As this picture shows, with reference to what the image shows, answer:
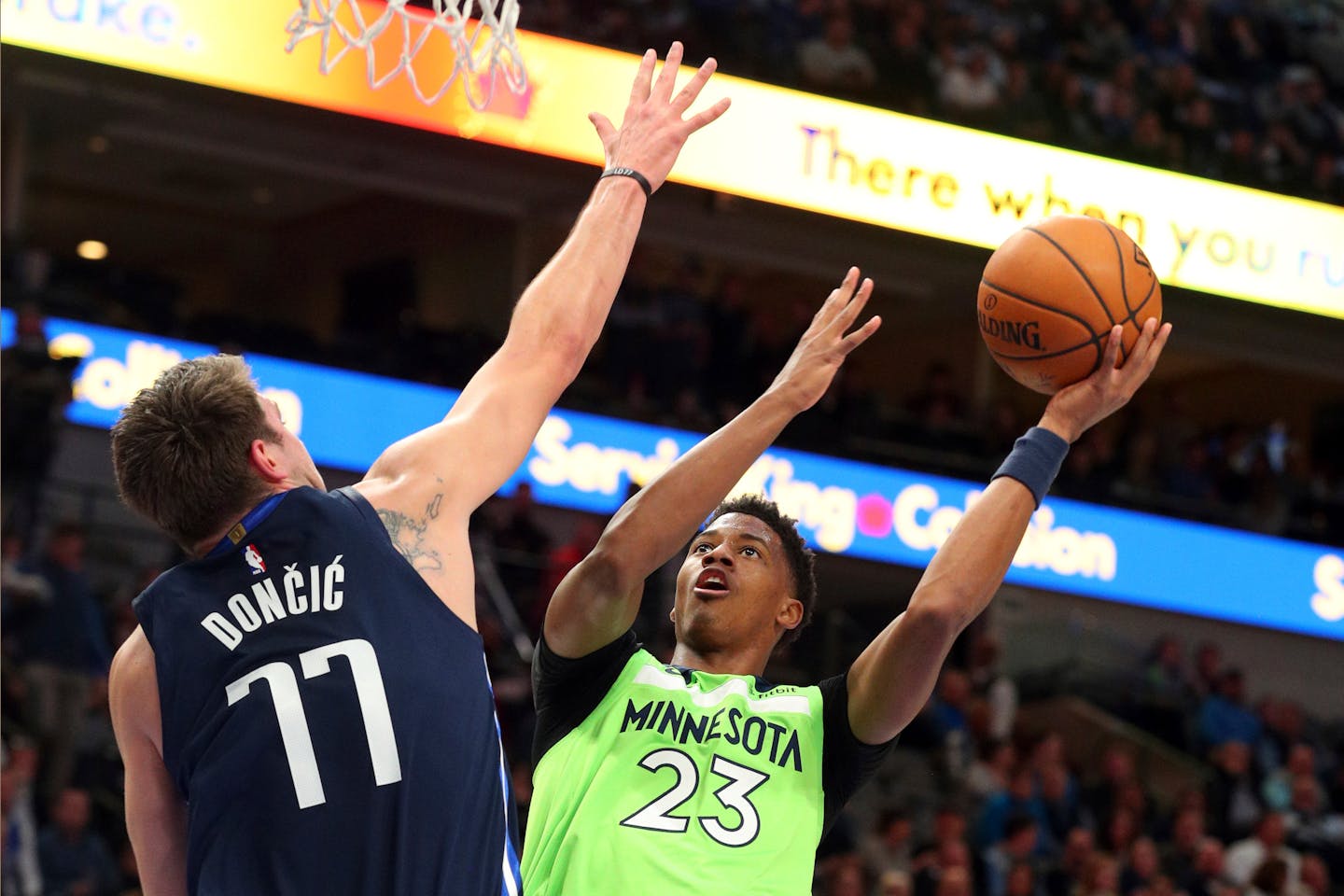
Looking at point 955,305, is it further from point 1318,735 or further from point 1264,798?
point 1264,798

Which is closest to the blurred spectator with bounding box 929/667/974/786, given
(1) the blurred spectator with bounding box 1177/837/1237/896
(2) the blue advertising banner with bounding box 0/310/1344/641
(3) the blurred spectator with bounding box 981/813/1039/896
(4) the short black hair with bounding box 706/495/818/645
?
(3) the blurred spectator with bounding box 981/813/1039/896

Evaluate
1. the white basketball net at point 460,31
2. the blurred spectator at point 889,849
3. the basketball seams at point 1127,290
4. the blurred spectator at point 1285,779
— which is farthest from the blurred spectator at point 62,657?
the blurred spectator at point 1285,779

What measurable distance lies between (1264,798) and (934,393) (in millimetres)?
4901

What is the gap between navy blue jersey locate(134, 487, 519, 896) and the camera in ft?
7.65

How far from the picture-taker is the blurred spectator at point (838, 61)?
13.9 m

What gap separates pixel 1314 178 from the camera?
1589 cm

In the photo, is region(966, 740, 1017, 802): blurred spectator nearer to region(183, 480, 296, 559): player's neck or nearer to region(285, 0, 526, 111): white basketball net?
region(285, 0, 526, 111): white basketball net

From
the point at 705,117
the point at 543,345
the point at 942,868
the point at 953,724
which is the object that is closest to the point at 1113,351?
the point at 705,117

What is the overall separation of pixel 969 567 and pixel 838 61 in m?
11.6

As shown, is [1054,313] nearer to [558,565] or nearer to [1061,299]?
[1061,299]

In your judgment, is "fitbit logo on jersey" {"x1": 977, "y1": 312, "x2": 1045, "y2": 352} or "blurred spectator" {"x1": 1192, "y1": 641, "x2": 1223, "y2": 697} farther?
"blurred spectator" {"x1": 1192, "y1": 641, "x2": 1223, "y2": 697}

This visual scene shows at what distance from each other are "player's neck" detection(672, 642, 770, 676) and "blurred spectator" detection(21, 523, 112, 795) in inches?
249

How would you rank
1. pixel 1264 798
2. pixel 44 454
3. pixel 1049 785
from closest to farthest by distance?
pixel 44 454, pixel 1049 785, pixel 1264 798

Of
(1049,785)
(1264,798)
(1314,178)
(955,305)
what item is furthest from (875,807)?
(955,305)
